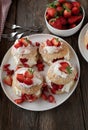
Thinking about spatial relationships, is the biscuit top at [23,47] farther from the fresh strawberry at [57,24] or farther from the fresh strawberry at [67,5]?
the fresh strawberry at [67,5]

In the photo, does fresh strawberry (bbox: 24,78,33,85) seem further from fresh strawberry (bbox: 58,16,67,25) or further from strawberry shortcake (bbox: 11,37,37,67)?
fresh strawberry (bbox: 58,16,67,25)

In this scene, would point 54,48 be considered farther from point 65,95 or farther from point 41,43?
point 65,95

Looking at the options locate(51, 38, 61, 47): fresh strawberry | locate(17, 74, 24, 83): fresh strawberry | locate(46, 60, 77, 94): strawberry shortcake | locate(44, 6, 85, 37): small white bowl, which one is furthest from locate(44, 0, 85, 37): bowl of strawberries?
locate(17, 74, 24, 83): fresh strawberry

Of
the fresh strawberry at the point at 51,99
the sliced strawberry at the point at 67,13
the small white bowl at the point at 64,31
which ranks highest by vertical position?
the sliced strawberry at the point at 67,13

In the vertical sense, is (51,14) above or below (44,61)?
above

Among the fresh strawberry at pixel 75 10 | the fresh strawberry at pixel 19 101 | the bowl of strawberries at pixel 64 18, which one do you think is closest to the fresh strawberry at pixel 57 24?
the bowl of strawberries at pixel 64 18

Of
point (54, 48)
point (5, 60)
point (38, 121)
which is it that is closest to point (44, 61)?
point (54, 48)
